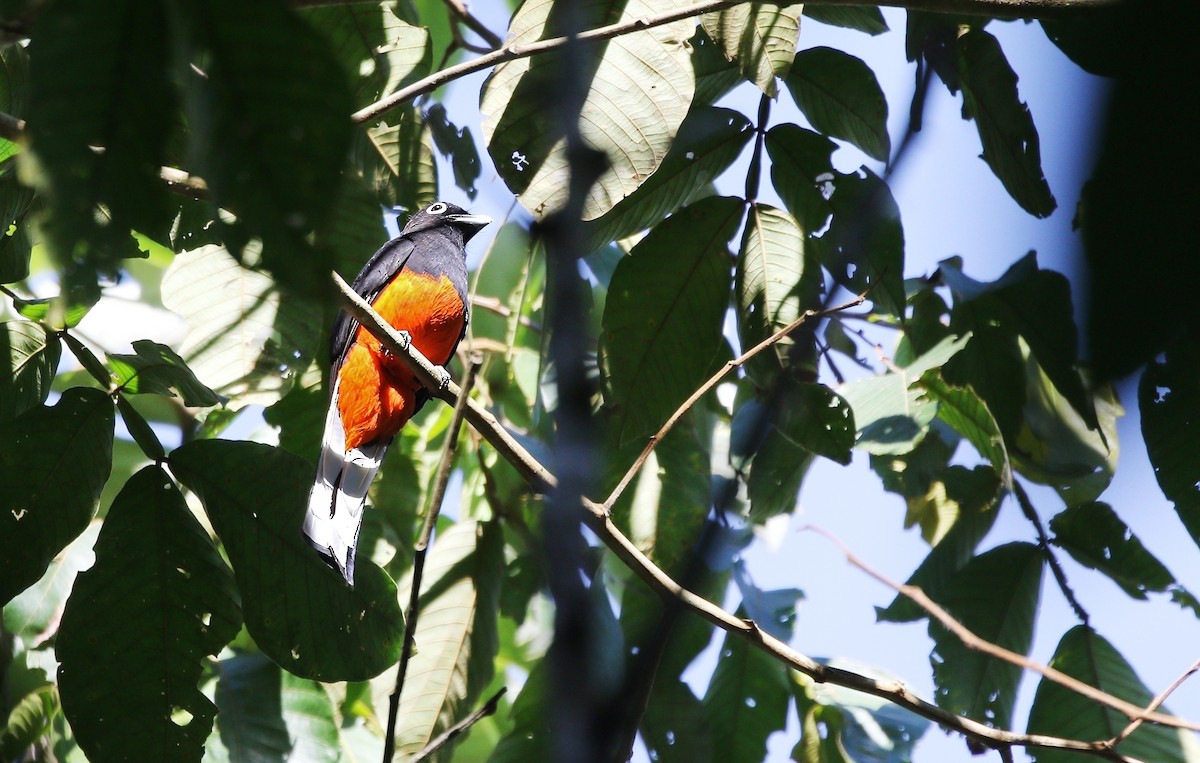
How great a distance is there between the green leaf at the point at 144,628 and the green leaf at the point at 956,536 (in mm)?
1832

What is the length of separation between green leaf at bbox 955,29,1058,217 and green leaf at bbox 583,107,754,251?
58 cm

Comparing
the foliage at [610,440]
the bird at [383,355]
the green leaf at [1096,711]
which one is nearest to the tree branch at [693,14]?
the foliage at [610,440]

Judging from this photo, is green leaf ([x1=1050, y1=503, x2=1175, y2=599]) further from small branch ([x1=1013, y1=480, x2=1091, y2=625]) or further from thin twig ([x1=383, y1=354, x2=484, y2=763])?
thin twig ([x1=383, y1=354, x2=484, y2=763])

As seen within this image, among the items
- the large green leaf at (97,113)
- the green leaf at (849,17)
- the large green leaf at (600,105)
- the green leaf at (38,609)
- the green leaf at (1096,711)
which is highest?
the large green leaf at (97,113)

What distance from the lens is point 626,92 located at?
7.35 feet

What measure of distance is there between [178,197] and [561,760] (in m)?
2.15

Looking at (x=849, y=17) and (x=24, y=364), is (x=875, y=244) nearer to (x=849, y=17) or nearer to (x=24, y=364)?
(x=849, y=17)

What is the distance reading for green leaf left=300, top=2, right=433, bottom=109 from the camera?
2.98 metres

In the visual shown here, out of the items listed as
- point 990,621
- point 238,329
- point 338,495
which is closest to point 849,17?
point 990,621

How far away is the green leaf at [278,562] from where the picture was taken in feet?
7.68

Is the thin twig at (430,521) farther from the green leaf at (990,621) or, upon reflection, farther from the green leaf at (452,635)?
the green leaf at (990,621)

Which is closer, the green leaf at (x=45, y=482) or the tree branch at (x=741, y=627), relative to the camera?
the tree branch at (x=741, y=627)

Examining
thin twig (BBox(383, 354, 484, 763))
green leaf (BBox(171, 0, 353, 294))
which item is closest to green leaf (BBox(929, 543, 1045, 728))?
thin twig (BBox(383, 354, 484, 763))

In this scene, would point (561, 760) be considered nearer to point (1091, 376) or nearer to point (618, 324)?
point (1091, 376)
